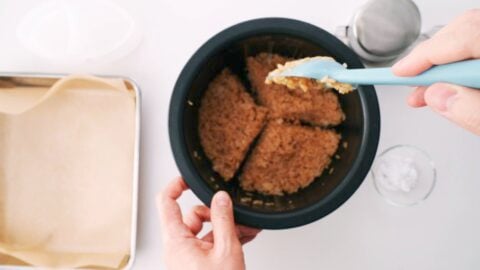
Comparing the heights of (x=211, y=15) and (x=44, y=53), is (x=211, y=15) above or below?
above

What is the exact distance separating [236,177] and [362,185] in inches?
9.1

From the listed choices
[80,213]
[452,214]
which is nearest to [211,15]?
[80,213]

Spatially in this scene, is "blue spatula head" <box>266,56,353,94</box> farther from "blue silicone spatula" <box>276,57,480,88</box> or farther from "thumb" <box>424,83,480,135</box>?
"thumb" <box>424,83,480,135</box>

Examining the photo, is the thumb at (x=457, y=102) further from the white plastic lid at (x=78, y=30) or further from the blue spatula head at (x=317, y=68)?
the white plastic lid at (x=78, y=30)

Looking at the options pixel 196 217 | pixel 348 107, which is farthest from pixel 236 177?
pixel 348 107

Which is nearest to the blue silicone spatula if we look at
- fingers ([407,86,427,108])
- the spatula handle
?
the spatula handle

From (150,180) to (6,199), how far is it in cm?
25

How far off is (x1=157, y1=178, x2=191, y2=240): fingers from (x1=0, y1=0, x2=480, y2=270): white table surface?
0.38ft

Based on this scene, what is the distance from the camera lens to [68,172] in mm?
783

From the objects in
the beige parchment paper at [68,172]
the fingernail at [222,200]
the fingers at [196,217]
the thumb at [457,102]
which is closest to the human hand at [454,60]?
the thumb at [457,102]

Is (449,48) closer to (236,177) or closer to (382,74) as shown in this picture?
(382,74)

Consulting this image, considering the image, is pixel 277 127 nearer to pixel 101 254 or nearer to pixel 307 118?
pixel 307 118

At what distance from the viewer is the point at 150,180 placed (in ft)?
2.60

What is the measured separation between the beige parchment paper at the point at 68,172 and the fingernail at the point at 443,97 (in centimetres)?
49
